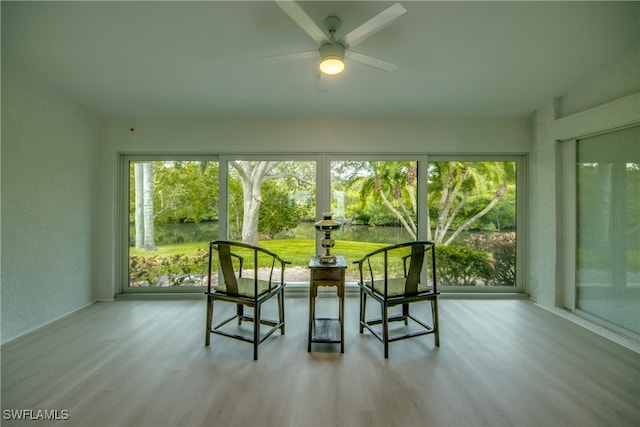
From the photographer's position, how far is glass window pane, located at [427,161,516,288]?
3818mm

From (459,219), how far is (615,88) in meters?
1.97

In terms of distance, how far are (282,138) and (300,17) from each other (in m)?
2.09

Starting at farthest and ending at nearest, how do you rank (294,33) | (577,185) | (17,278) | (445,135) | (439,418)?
(445,135) < (577,185) < (17,278) < (294,33) < (439,418)

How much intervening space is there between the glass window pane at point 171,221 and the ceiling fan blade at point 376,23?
2.68 meters

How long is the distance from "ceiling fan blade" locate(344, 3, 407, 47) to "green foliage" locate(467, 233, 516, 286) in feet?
10.4

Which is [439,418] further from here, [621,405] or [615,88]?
[615,88]

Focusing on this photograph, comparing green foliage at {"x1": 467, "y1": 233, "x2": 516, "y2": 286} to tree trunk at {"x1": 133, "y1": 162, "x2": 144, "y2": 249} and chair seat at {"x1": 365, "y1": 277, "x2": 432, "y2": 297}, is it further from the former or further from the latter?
tree trunk at {"x1": 133, "y1": 162, "x2": 144, "y2": 249}

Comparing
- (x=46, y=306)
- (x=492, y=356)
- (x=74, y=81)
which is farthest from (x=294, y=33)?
(x=46, y=306)

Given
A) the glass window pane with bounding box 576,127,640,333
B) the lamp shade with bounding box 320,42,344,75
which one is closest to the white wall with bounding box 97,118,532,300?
the glass window pane with bounding box 576,127,640,333

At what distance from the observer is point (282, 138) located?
366 centimetres

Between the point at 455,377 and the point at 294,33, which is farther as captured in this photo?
the point at 294,33

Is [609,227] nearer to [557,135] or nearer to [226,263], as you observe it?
[557,135]

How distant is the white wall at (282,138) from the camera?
3604 millimetres

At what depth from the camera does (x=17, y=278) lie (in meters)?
2.54
